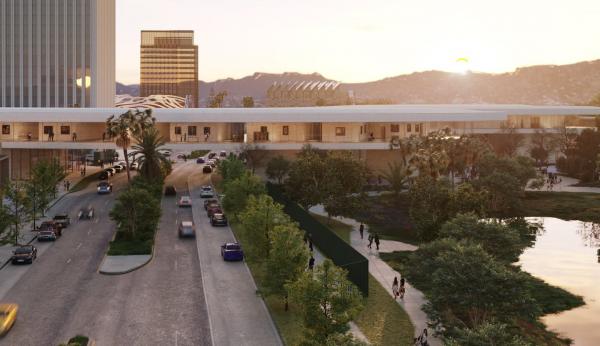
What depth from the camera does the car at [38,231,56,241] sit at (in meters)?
54.5

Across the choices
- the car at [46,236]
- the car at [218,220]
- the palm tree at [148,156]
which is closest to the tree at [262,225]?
the car at [218,220]

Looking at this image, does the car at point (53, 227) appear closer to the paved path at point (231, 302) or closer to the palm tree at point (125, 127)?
the paved path at point (231, 302)

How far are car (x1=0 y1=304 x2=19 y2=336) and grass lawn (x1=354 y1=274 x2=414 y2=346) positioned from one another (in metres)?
18.5

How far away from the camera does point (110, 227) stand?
2466 inches

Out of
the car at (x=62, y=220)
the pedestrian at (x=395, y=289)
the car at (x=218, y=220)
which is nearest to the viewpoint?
the pedestrian at (x=395, y=289)

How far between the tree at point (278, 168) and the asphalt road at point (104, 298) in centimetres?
3223

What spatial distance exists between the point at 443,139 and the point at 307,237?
24.2m

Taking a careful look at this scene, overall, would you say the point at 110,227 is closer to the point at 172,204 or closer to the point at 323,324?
the point at 172,204

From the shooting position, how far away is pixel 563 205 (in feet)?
253

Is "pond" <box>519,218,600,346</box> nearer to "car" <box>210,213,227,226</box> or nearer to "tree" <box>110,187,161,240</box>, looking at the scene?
"car" <box>210,213,227,226</box>

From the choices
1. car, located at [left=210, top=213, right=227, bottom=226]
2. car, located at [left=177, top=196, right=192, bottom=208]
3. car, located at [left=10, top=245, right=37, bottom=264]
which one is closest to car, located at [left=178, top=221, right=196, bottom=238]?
car, located at [left=210, top=213, right=227, bottom=226]

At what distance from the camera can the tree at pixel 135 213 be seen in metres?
55.0

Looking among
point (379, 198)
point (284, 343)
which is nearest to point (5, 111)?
point (379, 198)

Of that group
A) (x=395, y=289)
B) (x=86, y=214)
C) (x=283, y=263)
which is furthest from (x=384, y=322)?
(x=86, y=214)
